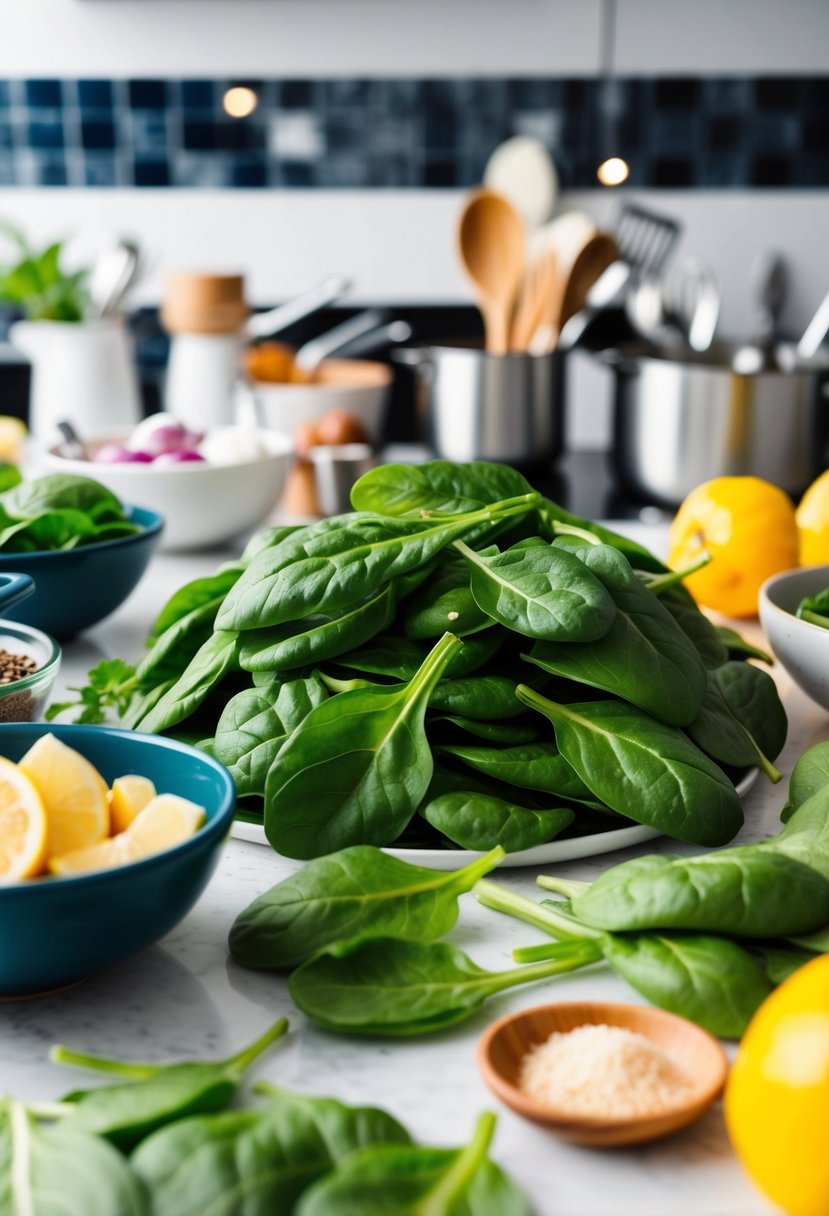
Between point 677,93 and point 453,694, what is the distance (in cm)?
246

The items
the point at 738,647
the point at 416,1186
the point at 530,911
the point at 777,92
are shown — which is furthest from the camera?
the point at 777,92

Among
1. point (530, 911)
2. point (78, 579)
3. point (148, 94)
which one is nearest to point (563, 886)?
point (530, 911)

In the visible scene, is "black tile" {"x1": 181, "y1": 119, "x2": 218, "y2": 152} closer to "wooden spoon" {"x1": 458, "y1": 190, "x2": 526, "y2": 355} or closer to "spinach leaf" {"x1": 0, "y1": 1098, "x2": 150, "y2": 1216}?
"wooden spoon" {"x1": 458, "y1": 190, "x2": 526, "y2": 355}

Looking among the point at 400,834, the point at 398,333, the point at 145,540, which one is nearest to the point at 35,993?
the point at 400,834

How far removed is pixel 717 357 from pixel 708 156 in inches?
42.2

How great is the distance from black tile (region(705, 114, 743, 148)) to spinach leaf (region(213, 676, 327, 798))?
2471 mm

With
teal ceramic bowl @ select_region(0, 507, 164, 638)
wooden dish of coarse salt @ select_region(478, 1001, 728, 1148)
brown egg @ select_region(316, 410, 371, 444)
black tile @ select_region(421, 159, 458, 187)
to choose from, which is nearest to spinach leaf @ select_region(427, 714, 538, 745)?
wooden dish of coarse salt @ select_region(478, 1001, 728, 1148)

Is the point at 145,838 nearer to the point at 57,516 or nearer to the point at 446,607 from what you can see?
the point at 446,607

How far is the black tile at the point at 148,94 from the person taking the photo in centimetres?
288

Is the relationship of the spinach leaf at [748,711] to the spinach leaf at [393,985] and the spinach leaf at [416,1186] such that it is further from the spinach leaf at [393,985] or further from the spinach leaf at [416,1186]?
the spinach leaf at [416,1186]

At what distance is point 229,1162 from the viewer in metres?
0.45

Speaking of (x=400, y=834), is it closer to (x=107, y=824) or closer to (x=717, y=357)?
(x=107, y=824)

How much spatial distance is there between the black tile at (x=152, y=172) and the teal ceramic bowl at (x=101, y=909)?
2.56 metres

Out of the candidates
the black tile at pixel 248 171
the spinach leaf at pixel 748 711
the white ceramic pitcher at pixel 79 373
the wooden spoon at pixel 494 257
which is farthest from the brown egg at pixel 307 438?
the black tile at pixel 248 171
